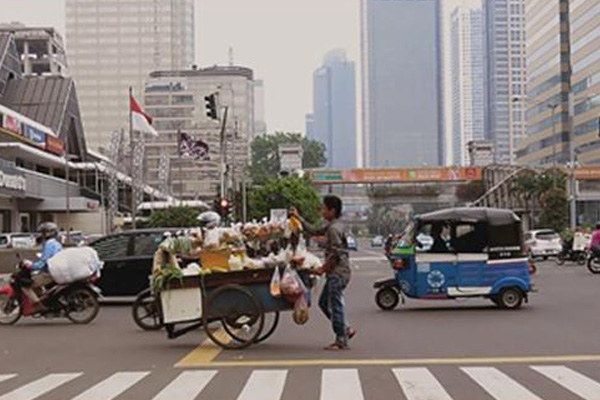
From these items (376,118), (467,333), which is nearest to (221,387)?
(467,333)

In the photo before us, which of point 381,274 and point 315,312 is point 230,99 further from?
point 315,312

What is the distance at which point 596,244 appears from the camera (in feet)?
95.9

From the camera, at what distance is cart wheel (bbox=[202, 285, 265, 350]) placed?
1179 cm

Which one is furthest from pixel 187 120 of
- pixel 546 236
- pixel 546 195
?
pixel 546 236

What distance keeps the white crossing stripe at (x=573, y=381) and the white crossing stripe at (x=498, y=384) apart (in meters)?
0.45

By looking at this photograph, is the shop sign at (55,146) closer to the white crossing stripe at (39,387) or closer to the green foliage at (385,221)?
the green foliage at (385,221)

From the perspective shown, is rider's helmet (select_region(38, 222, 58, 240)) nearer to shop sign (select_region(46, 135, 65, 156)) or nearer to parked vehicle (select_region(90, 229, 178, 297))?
parked vehicle (select_region(90, 229, 178, 297))

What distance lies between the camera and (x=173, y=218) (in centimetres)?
6412

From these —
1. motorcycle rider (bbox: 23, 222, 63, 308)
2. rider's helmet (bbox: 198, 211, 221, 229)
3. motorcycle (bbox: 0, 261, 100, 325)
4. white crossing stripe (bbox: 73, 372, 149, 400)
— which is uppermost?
rider's helmet (bbox: 198, 211, 221, 229)

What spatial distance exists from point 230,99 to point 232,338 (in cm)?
12650

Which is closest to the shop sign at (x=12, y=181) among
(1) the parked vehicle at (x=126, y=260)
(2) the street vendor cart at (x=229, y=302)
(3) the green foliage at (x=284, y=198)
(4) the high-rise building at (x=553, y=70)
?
(3) the green foliage at (x=284, y=198)

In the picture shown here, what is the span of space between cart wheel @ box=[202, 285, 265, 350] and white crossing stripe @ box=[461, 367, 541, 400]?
3.15 metres

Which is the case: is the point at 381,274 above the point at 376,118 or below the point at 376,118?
below

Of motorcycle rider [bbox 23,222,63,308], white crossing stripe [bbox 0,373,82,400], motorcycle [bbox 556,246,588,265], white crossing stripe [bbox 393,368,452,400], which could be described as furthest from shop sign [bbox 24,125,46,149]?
white crossing stripe [bbox 393,368,452,400]
